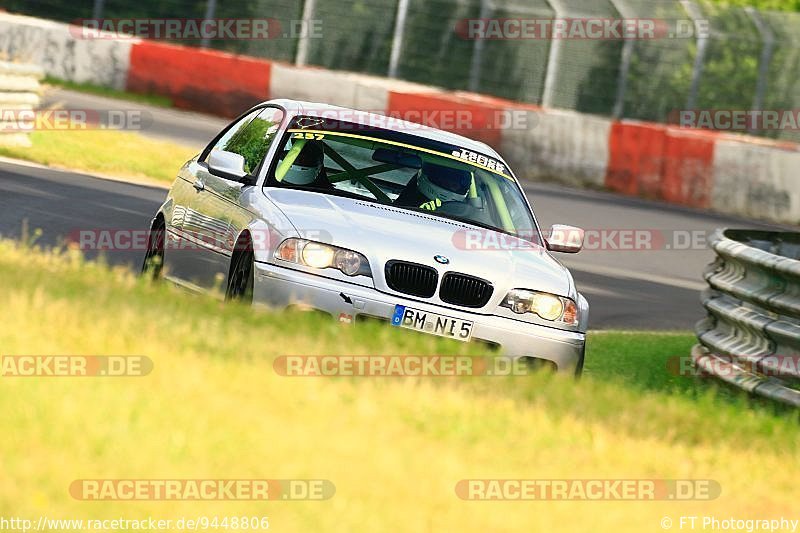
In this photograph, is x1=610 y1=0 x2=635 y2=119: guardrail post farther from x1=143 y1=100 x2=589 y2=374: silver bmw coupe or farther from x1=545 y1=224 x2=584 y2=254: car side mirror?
x1=545 y1=224 x2=584 y2=254: car side mirror

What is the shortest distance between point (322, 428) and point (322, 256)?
323 cm

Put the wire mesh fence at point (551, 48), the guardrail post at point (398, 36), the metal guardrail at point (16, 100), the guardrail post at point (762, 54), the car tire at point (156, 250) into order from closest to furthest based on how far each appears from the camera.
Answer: the car tire at point (156, 250), the metal guardrail at point (16, 100), the guardrail post at point (762, 54), the wire mesh fence at point (551, 48), the guardrail post at point (398, 36)

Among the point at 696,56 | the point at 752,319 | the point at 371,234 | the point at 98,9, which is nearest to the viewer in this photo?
the point at 371,234

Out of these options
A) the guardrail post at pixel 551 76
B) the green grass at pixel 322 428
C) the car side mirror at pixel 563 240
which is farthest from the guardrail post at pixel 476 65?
the green grass at pixel 322 428

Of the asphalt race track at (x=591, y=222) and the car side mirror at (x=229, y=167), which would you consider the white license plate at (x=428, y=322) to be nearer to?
the car side mirror at (x=229, y=167)

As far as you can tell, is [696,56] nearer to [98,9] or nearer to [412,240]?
[98,9]

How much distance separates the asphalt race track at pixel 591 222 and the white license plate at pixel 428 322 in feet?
14.0

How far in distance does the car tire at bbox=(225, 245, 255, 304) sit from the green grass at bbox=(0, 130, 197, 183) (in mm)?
9350

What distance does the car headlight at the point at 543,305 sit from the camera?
916 cm

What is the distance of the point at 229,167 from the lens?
9.68 m

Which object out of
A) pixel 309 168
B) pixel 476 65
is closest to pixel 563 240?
pixel 309 168

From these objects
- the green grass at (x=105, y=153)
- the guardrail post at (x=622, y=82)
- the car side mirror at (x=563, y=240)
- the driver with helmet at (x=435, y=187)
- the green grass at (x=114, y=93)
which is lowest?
the green grass at (x=114, y=93)

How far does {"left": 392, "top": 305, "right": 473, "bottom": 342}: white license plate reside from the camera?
8.78m

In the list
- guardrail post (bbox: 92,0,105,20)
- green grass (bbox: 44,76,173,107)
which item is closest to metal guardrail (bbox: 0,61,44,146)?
green grass (bbox: 44,76,173,107)
